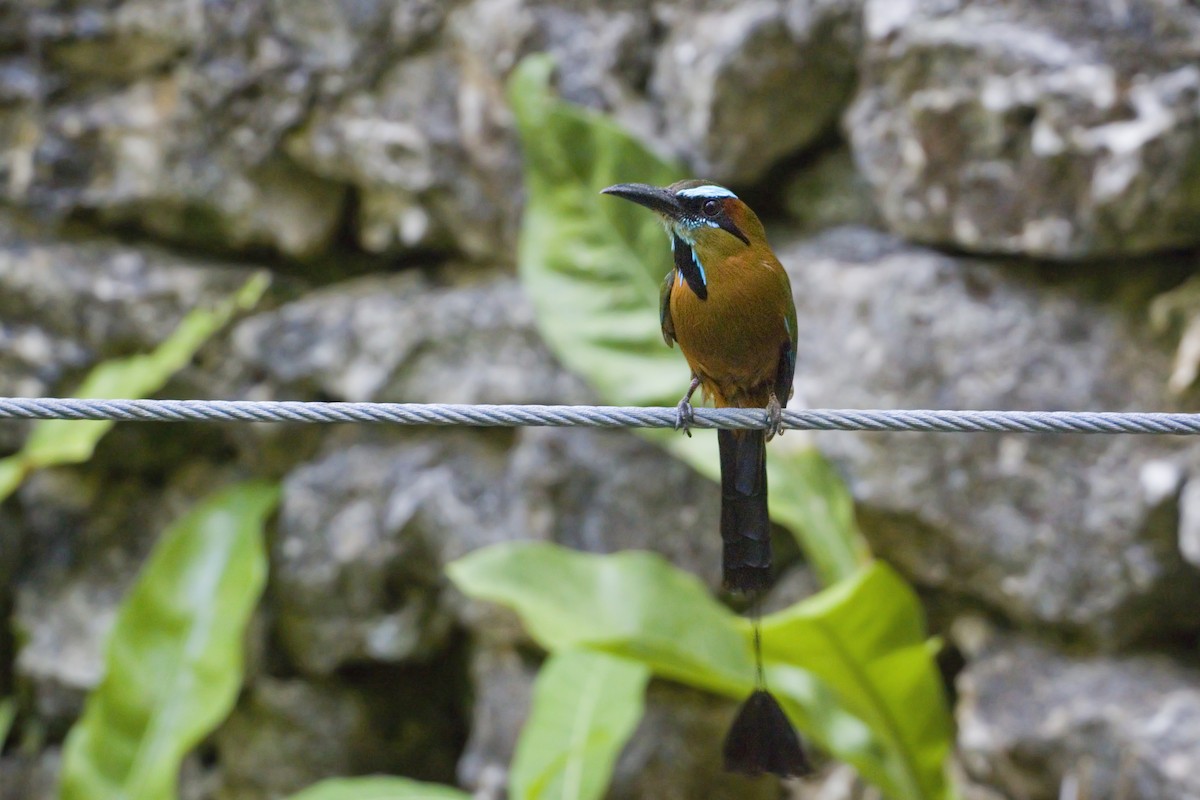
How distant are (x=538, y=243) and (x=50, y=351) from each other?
84.9 inches

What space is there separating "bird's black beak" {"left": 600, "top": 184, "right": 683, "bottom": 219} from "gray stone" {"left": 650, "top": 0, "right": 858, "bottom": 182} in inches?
56.9

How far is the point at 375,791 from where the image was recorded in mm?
3225

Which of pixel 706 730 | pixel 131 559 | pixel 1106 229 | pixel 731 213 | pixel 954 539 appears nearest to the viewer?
pixel 731 213

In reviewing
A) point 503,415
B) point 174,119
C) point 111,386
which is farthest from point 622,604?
point 174,119

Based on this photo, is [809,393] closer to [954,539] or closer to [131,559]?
[954,539]

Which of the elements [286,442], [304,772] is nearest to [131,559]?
[286,442]

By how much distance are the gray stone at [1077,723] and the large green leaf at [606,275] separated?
0.55m

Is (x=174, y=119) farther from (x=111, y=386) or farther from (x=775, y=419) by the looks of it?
(x=775, y=419)

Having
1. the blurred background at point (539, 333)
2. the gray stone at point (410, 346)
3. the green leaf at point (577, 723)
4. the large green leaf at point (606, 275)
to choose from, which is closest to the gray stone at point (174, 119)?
the blurred background at point (539, 333)

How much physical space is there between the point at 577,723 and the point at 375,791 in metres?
0.59

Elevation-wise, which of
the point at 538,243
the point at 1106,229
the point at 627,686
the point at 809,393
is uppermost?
the point at 1106,229

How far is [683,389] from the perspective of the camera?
3361 millimetres

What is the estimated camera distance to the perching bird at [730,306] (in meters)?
2.40

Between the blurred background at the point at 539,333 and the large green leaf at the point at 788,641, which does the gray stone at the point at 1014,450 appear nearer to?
the blurred background at the point at 539,333
